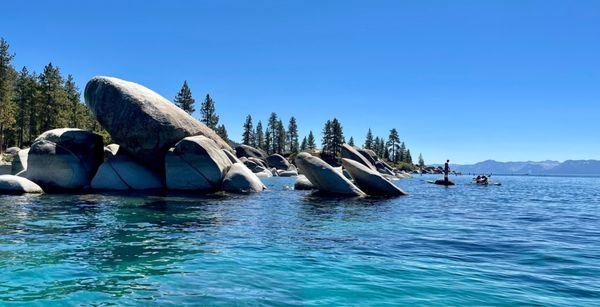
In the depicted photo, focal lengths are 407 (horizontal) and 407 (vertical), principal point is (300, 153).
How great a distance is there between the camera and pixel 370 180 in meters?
30.6

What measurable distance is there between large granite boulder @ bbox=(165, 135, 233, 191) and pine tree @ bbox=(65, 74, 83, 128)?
4540 centimetres

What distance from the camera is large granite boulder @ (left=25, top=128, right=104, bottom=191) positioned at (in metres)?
28.2

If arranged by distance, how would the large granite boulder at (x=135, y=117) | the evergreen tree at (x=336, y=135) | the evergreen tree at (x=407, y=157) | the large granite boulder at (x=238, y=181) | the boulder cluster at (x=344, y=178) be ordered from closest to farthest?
the large granite boulder at (x=135, y=117) → the large granite boulder at (x=238, y=181) → the boulder cluster at (x=344, y=178) → the evergreen tree at (x=336, y=135) → the evergreen tree at (x=407, y=157)

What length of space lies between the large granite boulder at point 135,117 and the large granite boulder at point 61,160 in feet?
8.09

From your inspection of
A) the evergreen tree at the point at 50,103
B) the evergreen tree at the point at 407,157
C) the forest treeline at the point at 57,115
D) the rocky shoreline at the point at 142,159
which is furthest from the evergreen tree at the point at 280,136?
the rocky shoreline at the point at 142,159

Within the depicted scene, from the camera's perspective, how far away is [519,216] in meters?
20.1

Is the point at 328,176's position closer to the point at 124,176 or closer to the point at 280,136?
the point at 124,176

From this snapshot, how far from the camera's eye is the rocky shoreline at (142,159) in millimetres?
28672

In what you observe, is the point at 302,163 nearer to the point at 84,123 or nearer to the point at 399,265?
the point at 399,265

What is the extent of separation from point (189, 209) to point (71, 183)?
14.1 meters

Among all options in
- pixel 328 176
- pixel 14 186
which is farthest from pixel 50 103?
pixel 328 176

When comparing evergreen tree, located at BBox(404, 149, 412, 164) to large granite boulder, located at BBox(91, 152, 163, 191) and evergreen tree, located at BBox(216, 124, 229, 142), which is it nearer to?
evergreen tree, located at BBox(216, 124, 229, 142)

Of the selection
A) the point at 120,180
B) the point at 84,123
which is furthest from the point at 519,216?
the point at 84,123

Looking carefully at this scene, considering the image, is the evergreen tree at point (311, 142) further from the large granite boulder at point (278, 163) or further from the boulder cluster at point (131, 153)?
the boulder cluster at point (131, 153)
